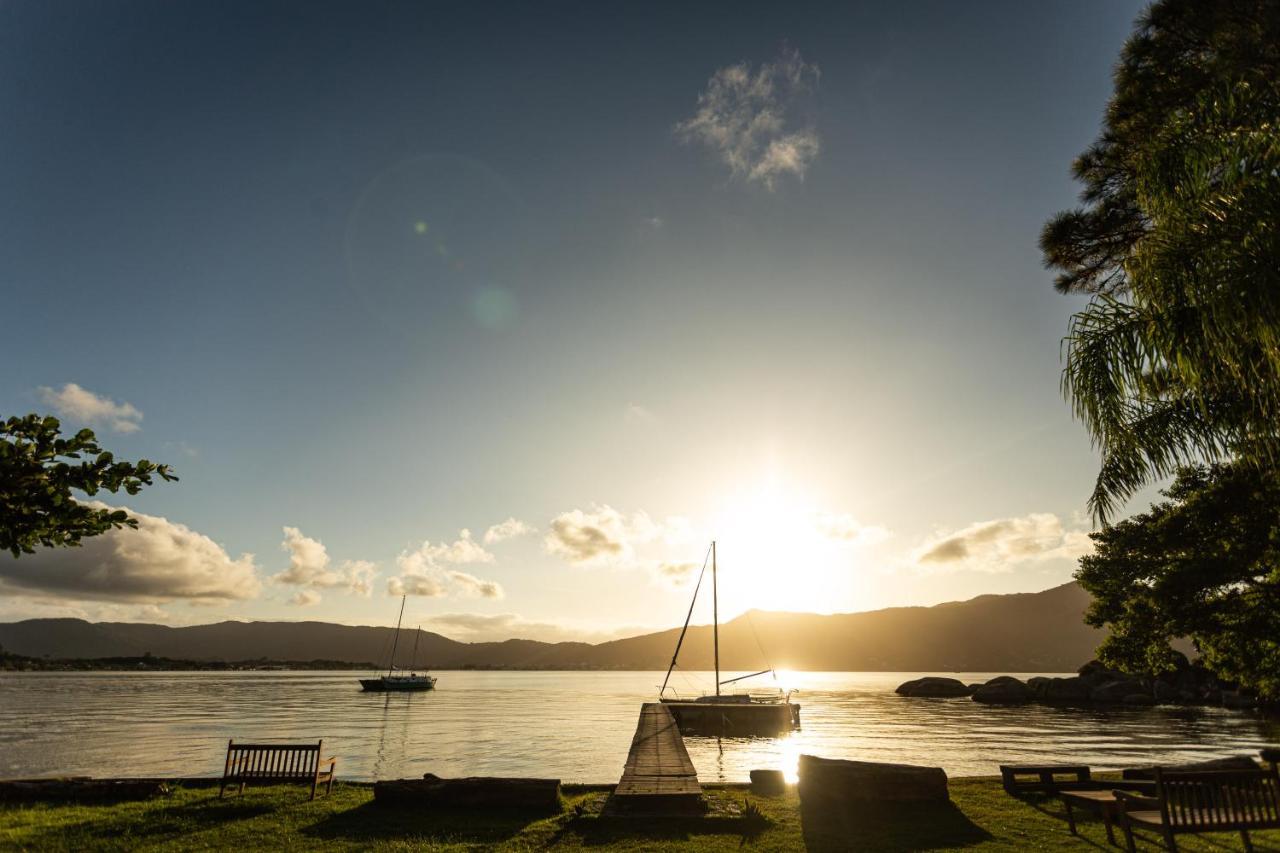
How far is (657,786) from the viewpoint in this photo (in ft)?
40.4

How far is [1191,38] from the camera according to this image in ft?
28.4

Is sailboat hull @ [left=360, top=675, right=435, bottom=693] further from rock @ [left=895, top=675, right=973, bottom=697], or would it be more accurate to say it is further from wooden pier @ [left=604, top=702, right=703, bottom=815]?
wooden pier @ [left=604, top=702, right=703, bottom=815]

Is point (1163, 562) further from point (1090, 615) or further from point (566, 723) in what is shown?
point (566, 723)

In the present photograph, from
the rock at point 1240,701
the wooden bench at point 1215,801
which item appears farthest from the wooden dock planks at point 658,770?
the rock at point 1240,701

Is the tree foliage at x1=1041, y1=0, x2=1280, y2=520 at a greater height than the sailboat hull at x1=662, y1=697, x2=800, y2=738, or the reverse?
the tree foliage at x1=1041, y1=0, x2=1280, y2=520

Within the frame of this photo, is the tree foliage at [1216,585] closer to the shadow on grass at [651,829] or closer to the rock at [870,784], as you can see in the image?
the rock at [870,784]

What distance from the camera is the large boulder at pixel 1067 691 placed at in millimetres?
85062

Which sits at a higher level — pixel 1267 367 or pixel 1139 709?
pixel 1267 367

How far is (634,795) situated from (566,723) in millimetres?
43921

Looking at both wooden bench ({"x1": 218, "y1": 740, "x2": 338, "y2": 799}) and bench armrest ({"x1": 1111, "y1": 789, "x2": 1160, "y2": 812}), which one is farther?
wooden bench ({"x1": 218, "y1": 740, "x2": 338, "y2": 799})

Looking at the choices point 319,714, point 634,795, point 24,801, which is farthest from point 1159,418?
point 319,714

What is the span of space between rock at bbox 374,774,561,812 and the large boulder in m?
96.9

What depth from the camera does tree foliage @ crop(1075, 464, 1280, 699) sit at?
61.5ft

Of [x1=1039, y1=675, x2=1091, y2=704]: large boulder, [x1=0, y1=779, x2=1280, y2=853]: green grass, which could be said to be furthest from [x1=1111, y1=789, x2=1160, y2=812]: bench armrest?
[x1=1039, y1=675, x2=1091, y2=704]: large boulder
